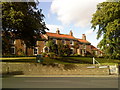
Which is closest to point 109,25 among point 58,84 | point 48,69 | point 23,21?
point 48,69

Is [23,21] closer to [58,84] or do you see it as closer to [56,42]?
[58,84]

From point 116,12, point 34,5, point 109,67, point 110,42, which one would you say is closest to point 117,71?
point 109,67

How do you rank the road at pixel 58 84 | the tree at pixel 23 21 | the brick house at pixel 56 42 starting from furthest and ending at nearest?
the brick house at pixel 56 42
the tree at pixel 23 21
the road at pixel 58 84

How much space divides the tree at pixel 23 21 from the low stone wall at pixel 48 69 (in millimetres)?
4746

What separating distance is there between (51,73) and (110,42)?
31.2 feet

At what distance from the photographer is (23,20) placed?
796 inches

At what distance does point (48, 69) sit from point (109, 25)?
10.5 meters

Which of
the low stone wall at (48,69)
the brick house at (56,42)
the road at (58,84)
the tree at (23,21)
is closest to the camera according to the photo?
the road at (58,84)

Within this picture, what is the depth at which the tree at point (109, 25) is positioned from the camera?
70.6 ft

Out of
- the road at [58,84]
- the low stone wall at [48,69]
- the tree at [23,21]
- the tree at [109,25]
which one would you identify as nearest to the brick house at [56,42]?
the tree at [23,21]

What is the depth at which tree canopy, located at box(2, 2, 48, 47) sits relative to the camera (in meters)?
19.2

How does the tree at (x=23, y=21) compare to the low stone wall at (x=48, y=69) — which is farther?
the low stone wall at (x=48, y=69)

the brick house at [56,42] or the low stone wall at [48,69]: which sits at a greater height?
the brick house at [56,42]

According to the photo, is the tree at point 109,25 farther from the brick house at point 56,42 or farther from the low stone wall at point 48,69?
the brick house at point 56,42
